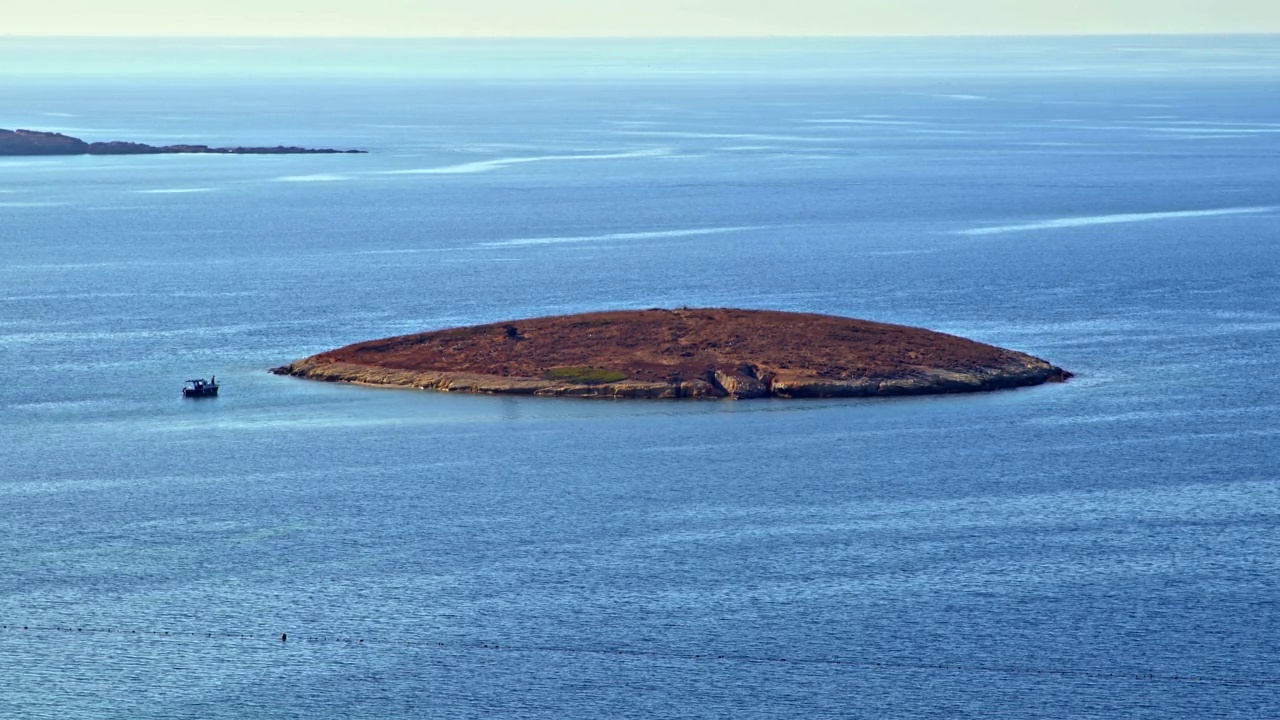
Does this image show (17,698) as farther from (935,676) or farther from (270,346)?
(270,346)

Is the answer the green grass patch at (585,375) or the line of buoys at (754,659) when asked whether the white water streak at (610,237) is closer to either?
the green grass patch at (585,375)

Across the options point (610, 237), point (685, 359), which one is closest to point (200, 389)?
point (685, 359)

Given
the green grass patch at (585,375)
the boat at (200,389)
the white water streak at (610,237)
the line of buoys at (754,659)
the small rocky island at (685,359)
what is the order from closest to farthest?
1. the line of buoys at (754,659)
2. the small rocky island at (685,359)
3. the boat at (200,389)
4. the green grass patch at (585,375)
5. the white water streak at (610,237)

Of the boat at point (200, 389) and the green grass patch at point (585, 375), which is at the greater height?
the green grass patch at point (585, 375)

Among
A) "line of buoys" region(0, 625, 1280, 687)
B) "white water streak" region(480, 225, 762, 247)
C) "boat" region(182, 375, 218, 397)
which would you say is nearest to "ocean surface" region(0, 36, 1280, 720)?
"line of buoys" region(0, 625, 1280, 687)

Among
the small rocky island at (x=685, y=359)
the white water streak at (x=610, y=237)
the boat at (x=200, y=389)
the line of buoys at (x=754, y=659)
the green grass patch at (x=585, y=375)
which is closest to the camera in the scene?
the line of buoys at (x=754, y=659)

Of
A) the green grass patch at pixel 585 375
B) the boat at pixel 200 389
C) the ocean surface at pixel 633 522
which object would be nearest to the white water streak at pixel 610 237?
the ocean surface at pixel 633 522

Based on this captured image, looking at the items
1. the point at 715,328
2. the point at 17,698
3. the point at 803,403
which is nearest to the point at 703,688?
the point at 17,698
